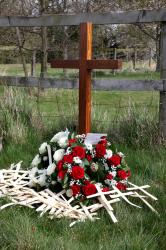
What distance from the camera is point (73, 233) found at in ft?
11.2

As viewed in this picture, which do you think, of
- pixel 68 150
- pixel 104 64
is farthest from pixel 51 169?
pixel 104 64

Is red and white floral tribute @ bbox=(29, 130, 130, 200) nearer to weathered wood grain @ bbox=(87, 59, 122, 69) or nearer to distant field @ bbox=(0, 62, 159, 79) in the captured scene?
weathered wood grain @ bbox=(87, 59, 122, 69)

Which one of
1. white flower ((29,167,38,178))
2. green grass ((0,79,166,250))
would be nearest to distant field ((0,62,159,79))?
green grass ((0,79,166,250))

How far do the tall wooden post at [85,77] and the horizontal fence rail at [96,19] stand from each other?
609 millimetres

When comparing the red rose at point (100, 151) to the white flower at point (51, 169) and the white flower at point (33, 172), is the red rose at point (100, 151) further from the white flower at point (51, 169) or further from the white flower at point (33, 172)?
the white flower at point (33, 172)

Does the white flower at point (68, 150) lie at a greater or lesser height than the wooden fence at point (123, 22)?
lesser

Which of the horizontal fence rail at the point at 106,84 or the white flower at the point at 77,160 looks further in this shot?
the horizontal fence rail at the point at 106,84

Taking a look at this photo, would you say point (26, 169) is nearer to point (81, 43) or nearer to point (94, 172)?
point (94, 172)

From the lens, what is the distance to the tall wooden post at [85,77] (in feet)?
17.5

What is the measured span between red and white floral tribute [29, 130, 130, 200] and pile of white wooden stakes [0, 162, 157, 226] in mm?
73

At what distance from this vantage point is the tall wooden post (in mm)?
5336

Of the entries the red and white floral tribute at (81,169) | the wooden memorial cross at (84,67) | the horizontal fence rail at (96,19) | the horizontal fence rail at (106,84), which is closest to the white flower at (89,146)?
the red and white floral tribute at (81,169)

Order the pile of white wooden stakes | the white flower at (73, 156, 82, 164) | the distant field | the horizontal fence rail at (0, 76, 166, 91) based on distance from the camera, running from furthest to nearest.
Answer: the distant field → the horizontal fence rail at (0, 76, 166, 91) → the white flower at (73, 156, 82, 164) → the pile of white wooden stakes

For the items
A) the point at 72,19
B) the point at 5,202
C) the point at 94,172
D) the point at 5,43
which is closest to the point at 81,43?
the point at 72,19
